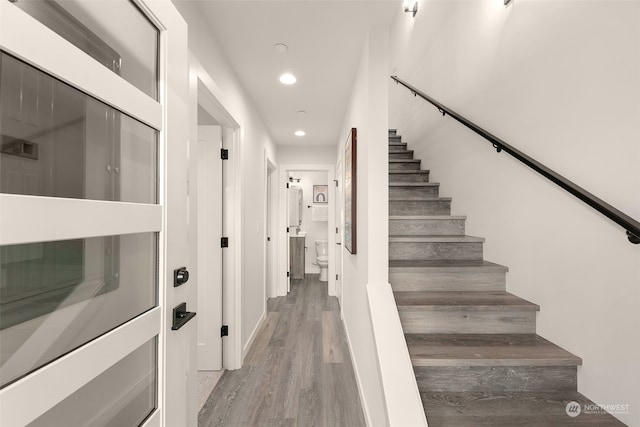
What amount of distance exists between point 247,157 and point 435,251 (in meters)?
1.85

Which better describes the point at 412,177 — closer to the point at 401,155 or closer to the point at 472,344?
the point at 401,155

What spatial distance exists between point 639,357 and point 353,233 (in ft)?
4.70

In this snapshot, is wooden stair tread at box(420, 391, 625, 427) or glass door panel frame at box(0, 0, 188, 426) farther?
wooden stair tread at box(420, 391, 625, 427)

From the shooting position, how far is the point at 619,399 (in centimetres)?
104

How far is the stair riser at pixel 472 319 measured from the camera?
1.45m

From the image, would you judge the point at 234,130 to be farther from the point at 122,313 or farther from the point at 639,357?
the point at 639,357

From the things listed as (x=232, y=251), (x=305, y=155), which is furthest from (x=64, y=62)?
(x=305, y=155)

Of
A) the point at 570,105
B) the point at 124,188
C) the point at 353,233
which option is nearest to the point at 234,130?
the point at 353,233

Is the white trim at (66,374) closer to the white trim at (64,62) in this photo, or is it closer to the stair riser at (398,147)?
the white trim at (64,62)

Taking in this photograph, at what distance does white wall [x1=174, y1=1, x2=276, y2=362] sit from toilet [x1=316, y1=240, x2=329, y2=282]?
1.86 m

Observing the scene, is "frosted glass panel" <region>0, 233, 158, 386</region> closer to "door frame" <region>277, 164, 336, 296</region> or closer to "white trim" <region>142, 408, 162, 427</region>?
"white trim" <region>142, 408, 162, 427</region>

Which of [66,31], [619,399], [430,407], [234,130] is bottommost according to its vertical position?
[430,407]

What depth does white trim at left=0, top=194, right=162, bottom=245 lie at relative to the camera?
454 mm

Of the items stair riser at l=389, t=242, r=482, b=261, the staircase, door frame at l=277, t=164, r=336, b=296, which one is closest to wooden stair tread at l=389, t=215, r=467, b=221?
the staircase
